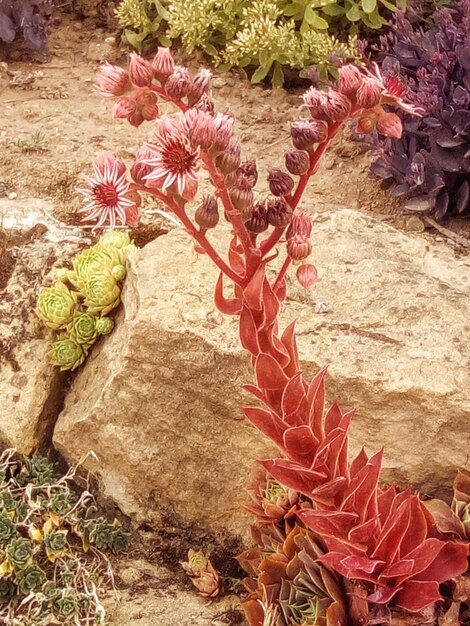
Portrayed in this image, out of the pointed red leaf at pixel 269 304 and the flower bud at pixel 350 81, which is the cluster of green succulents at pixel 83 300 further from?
the flower bud at pixel 350 81

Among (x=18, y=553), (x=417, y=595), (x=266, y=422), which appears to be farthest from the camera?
(x=18, y=553)

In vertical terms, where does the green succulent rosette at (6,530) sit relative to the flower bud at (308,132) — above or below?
below

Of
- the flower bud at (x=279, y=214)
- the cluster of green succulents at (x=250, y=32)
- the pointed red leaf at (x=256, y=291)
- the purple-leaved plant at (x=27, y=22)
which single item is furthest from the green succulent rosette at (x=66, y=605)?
the purple-leaved plant at (x=27, y=22)

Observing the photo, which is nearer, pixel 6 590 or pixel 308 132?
pixel 308 132

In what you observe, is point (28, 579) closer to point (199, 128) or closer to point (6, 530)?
point (6, 530)

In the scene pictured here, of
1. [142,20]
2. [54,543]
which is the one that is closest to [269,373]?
[54,543]

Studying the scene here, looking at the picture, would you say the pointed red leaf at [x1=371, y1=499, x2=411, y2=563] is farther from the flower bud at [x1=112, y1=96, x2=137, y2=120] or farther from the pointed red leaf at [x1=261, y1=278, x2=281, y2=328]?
the flower bud at [x1=112, y1=96, x2=137, y2=120]
